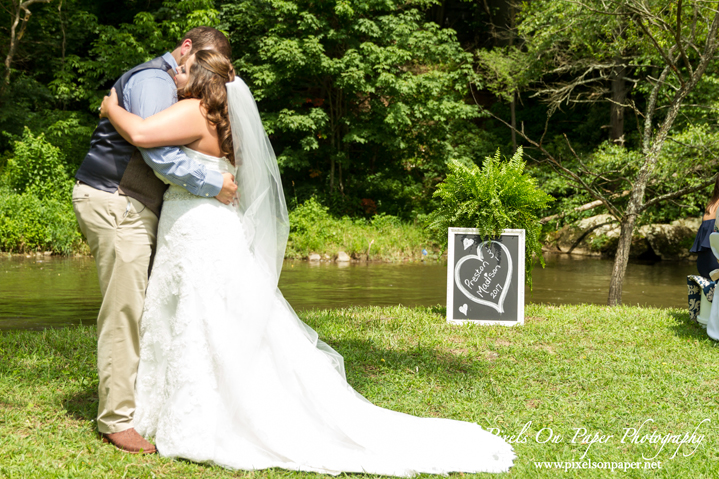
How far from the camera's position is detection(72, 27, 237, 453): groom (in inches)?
120

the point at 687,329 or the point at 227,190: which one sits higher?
the point at 227,190

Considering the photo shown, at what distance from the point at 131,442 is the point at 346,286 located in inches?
370

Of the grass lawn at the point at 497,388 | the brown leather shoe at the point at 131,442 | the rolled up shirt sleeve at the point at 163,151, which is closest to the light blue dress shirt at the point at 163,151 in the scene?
the rolled up shirt sleeve at the point at 163,151

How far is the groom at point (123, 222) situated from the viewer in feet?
10.0

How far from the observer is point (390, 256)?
734 inches

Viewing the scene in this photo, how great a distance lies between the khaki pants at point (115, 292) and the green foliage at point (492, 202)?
13.9ft

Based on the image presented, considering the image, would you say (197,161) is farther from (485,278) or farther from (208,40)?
(485,278)

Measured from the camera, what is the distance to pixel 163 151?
120 inches

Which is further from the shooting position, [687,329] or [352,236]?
[352,236]

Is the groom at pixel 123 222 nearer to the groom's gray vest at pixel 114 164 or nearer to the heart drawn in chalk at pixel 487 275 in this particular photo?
the groom's gray vest at pixel 114 164

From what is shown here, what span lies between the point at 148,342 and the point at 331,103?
1955 centimetres

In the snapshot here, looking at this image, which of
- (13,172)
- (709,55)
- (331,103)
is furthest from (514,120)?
(13,172)

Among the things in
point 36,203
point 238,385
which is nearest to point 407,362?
point 238,385

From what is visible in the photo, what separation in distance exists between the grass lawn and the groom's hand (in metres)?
1.40
